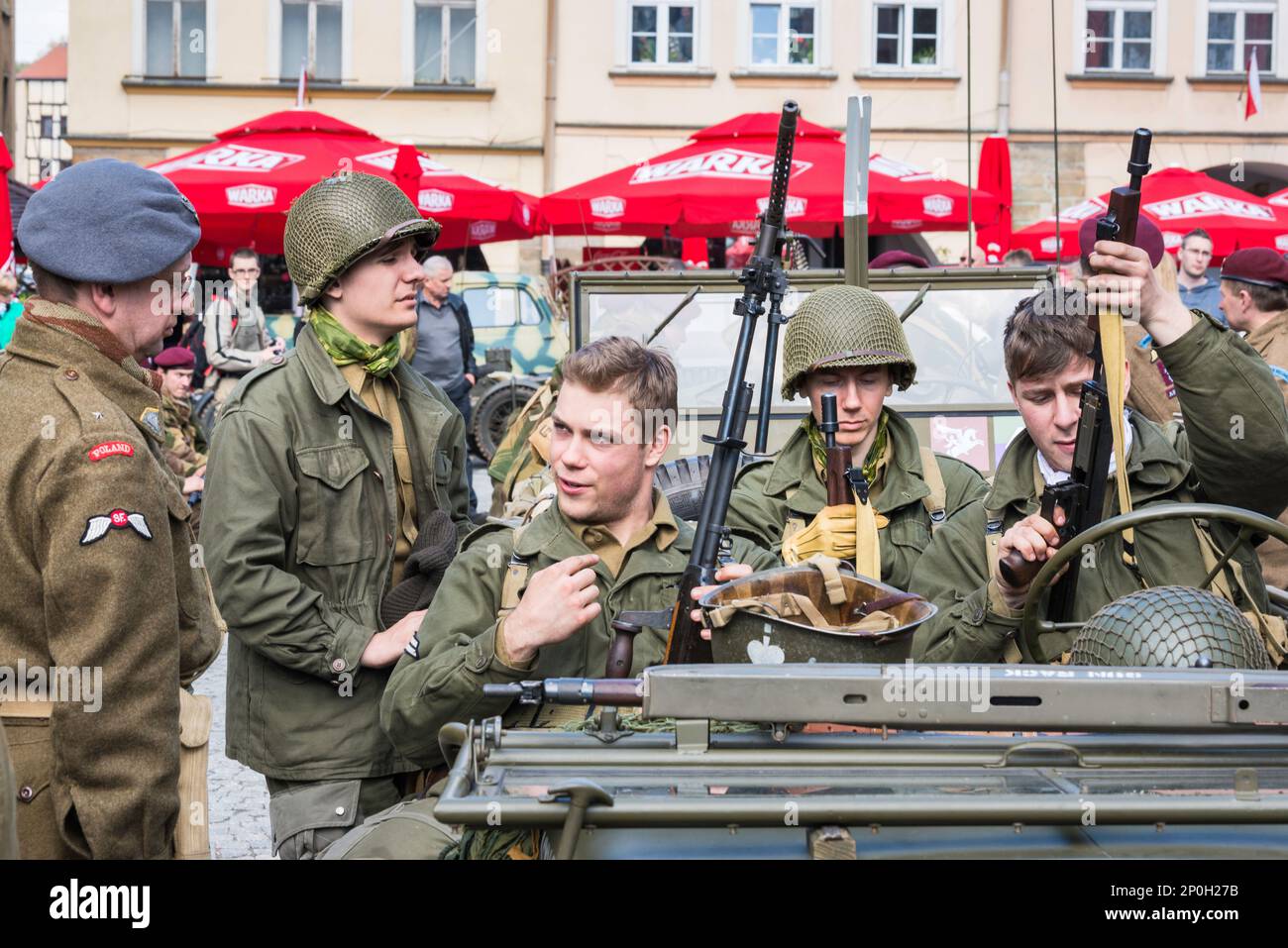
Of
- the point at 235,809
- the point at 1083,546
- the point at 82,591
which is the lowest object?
the point at 235,809

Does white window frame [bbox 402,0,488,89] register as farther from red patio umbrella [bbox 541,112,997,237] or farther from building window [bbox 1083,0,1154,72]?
red patio umbrella [bbox 541,112,997,237]

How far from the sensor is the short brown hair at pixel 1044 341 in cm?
374

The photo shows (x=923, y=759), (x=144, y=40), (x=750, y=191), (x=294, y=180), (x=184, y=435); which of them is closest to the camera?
(x=923, y=759)

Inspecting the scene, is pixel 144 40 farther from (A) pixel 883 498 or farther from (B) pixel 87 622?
(B) pixel 87 622

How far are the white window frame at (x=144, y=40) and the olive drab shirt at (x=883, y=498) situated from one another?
77.8 feet

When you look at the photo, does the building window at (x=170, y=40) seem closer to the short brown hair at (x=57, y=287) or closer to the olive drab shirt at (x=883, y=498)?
the olive drab shirt at (x=883, y=498)

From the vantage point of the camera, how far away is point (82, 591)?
303 centimetres

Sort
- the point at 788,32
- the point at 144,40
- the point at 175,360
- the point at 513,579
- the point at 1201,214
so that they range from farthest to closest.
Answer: the point at 788,32, the point at 144,40, the point at 1201,214, the point at 175,360, the point at 513,579

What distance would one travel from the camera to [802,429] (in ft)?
14.8

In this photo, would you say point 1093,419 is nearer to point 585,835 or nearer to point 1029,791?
point 1029,791

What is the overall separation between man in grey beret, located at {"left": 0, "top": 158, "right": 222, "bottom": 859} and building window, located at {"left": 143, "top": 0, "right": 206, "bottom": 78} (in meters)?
24.6

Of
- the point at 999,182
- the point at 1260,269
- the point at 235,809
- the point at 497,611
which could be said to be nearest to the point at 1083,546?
the point at 497,611

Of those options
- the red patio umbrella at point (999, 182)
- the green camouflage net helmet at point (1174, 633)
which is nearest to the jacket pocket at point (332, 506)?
the green camouflage net helmet at point (1174, 633)

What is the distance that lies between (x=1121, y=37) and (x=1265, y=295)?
2093 cm
